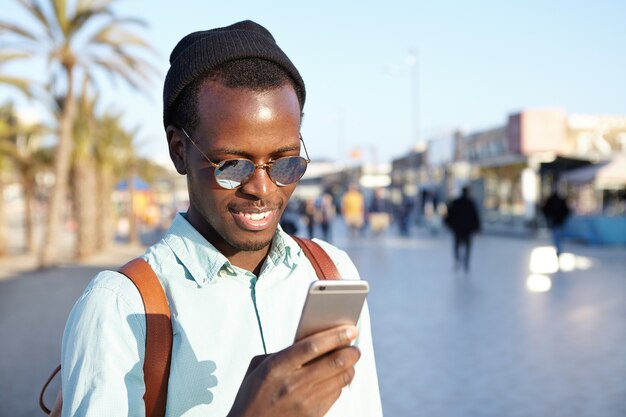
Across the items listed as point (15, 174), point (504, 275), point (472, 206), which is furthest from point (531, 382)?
point (15, 174)

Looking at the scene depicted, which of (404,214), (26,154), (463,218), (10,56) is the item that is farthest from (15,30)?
(404,214)

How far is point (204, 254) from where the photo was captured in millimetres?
1430

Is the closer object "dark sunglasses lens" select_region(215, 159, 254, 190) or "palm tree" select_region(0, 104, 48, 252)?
"dark sunglasses lens" select_region(215, 159, 254, 190)

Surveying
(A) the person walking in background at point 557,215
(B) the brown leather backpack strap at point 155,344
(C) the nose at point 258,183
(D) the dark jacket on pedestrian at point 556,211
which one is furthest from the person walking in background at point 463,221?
(B) the brown leather backpack strap at point 155,344

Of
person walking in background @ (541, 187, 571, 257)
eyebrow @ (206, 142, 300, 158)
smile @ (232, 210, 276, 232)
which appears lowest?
person walking in background @ (541, 187, 571, 257)

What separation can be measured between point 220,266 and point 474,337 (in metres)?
6.55

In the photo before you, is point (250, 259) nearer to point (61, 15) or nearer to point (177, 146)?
point (177, 146)

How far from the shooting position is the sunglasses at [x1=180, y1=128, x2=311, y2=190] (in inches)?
55.2

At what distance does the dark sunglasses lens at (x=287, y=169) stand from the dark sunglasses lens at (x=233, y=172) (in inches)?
2.2

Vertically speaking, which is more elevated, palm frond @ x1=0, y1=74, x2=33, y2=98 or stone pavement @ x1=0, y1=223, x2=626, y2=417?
palm frond @ x1=0, y1=74, x2=33, y2=98

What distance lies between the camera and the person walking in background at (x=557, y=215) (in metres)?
15.3

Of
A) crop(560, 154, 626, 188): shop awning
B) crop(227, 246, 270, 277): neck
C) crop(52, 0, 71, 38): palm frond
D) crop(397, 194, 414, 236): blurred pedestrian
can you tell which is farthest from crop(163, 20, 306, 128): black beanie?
crop(397, 194, 414, 236): blurred pedestrian

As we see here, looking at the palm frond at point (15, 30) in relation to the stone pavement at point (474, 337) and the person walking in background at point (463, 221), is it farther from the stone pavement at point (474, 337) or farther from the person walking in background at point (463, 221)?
the person walking in background at point (463, 221)

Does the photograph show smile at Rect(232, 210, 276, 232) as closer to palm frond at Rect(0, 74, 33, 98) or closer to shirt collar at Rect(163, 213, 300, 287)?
shirt collar at Rect(163, 213, 300, 287)
